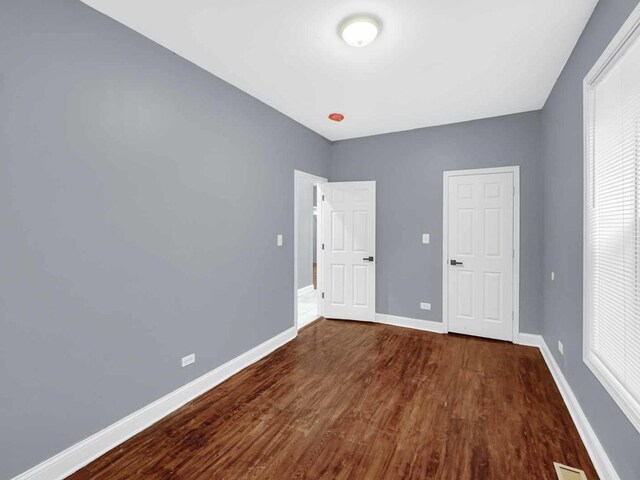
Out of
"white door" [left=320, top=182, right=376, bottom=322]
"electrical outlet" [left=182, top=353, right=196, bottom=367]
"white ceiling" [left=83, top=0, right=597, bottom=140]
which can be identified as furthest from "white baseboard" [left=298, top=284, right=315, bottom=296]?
"white ceiling" [left=83, top=0, right=597, bottom=140]

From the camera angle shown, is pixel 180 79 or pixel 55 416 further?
pixel 180 79

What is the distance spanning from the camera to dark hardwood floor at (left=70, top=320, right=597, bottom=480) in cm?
181

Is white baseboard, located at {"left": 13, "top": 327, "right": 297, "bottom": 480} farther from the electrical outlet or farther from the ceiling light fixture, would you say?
the ceiling light fixture

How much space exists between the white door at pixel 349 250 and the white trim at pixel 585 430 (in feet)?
7.36

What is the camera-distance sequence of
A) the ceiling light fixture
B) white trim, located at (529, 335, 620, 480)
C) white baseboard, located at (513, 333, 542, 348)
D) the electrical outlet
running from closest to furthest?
white trim, located at (529, 335, 620, 480)
the ceiling light fixture
the electrical outlet
white baseboard, located at (513, 333, 542, 348)

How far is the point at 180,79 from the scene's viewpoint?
2.43 m

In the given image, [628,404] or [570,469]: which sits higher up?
[628,404]

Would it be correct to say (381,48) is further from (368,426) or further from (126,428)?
(126,428)

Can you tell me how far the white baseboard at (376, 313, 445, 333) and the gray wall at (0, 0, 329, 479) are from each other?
2.18m

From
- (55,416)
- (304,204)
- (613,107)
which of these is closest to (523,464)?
(613,107)

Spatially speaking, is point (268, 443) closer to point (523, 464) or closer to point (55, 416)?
point (55, 416)

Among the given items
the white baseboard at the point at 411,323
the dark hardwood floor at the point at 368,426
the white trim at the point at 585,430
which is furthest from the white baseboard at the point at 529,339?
the white baseboard at the point at 411,323

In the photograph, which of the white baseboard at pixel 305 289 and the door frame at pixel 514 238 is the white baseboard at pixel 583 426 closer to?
the door frame at pixel 514 238

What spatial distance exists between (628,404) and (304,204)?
5734 millimetres
